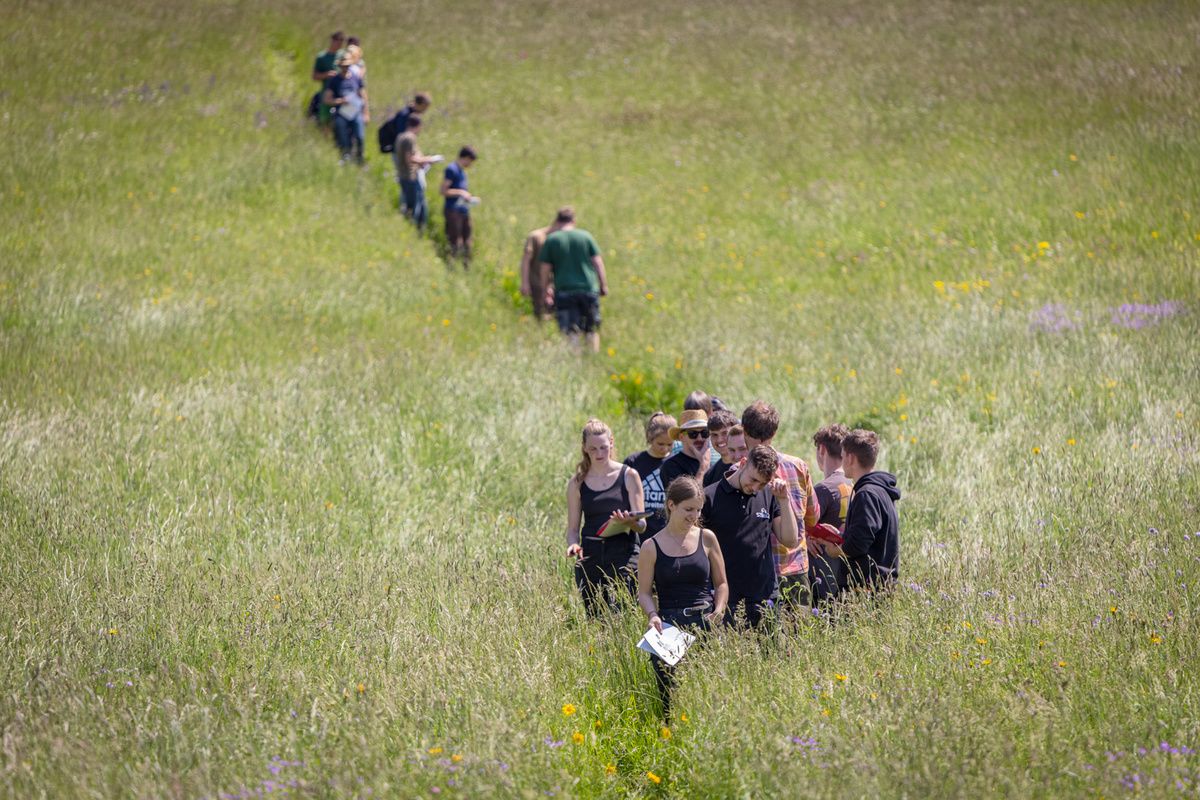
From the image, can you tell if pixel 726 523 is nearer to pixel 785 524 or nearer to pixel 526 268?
pixel 785 524

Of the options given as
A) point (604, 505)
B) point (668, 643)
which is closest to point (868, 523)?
point (668, 643)

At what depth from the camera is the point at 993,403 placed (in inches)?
326

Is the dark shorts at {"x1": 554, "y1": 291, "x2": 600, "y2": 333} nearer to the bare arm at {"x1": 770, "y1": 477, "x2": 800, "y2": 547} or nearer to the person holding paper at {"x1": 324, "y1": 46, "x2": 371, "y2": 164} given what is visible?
the bare arm at {"x1": 770, "y1": 477, "x2": 800, "y2": 547}

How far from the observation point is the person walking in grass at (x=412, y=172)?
13416mm

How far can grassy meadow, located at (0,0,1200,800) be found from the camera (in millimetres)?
3584

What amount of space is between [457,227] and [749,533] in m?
10.1

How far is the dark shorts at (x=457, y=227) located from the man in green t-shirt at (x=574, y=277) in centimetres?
279

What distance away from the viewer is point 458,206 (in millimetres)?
13227

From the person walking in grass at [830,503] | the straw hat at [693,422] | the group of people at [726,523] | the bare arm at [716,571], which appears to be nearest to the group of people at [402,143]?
the straw hat at [693,422]

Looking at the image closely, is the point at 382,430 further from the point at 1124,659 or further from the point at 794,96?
the point at 794,96

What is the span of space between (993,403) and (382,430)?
223 inches

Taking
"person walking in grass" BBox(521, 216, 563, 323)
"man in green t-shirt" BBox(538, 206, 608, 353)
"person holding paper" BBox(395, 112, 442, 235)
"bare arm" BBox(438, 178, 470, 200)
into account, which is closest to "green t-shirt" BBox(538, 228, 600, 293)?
"man in green t-shirt" BBox(538, 206, 608, 353)

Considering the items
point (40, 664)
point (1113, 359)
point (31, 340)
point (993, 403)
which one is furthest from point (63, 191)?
point (1113, 359)

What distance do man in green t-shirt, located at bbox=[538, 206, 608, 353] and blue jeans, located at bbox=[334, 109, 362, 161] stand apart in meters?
7.50
